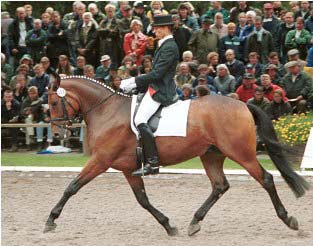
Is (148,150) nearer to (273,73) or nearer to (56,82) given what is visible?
(56,82)

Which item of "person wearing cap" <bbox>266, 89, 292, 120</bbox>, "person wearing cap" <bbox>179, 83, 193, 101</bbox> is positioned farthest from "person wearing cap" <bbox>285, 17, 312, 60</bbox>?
"person wearing cap" <bbox>179, 83, 193, 101</bbox>

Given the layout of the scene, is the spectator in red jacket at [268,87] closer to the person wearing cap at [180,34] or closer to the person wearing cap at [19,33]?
the person wearing cap at [180,34]

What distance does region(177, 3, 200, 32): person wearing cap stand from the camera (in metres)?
18.9

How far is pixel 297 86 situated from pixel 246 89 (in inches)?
38.4

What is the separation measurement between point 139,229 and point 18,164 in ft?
21.0

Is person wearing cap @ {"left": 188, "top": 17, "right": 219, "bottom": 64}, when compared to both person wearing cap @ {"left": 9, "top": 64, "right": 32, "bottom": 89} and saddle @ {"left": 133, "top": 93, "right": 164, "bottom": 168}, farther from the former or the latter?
saddle @ {"left": 133, "top": 93, "right": 164, "bottom": 168}

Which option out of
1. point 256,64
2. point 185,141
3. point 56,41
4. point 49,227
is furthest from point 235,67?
point 49,227

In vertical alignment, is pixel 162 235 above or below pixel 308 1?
below

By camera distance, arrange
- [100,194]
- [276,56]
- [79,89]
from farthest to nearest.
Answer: [276,56]
[100,194]
[79,89]

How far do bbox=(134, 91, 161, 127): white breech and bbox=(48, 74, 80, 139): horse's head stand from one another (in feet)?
2.91

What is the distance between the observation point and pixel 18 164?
53.8 ft

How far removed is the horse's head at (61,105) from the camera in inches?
425

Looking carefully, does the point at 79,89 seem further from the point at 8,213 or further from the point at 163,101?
the point at 8,213

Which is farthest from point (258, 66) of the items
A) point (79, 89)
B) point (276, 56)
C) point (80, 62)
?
point (79, 89)
